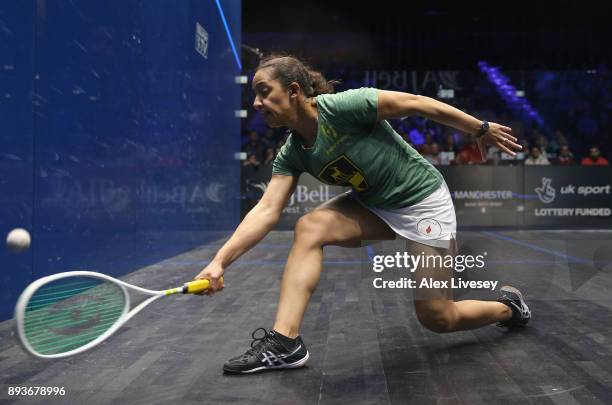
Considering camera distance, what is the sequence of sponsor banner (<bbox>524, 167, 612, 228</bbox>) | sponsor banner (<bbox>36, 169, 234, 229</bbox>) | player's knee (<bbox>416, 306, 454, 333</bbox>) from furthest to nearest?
sponsor banner (<bbox>524, 167, 612, 228</bbox>), sponsor banner (<bbox>36, 169, 234, 229</bbox>), player's knee (<bbox>416, 306, 454, 333</bbox>)

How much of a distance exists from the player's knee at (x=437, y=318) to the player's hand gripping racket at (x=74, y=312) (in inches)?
29.7

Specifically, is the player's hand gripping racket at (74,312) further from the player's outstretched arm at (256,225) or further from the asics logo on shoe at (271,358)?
the asics logo on shoe at (271,358)

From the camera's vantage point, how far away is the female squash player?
1710mm

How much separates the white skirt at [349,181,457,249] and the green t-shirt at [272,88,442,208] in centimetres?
2

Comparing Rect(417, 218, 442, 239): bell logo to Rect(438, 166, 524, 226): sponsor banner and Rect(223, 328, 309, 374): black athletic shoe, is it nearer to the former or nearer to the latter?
Rect(223, 328, 309, 374): black athletic shoe

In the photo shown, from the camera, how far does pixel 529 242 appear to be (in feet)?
20.2

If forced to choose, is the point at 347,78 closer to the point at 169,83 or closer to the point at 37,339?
the point at 169,83

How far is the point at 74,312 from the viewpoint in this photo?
1.43m

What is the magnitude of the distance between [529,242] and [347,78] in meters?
6.64

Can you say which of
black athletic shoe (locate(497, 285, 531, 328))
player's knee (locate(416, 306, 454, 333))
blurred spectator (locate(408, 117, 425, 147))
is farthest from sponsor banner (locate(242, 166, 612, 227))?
player's knee (locate(416, 306, 454, 333))

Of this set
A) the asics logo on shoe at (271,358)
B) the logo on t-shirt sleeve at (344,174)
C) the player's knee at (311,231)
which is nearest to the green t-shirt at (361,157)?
the logo on t-shirt sleeve at (344,174)

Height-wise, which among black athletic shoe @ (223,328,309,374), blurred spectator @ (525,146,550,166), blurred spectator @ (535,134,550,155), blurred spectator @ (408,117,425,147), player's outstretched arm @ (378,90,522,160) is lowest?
black athletic shoe @ (223,328,309,374)

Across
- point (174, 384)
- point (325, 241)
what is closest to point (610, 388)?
point (325, 241)

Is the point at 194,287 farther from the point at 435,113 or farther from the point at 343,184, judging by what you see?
the point at 435,113
